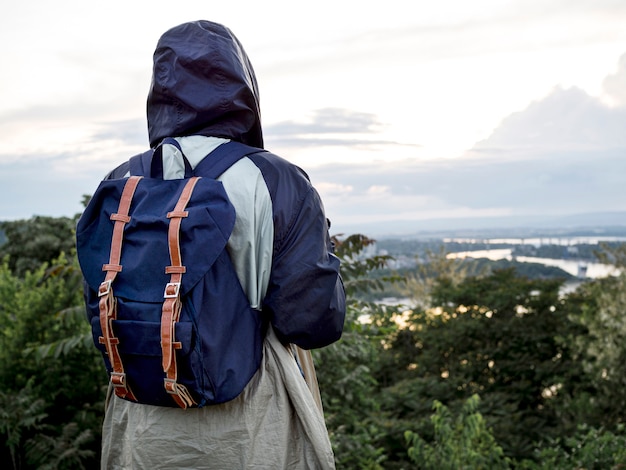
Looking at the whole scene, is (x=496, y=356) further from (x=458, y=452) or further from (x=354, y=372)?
(x=354, y=372)

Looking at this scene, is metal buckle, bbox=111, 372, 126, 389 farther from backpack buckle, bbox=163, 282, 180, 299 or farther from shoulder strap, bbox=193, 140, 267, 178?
shoulder strap, bbox=193, 140, 267, 178

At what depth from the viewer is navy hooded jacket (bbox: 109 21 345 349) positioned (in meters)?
1.82

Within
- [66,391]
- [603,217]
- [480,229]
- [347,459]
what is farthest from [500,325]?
[480,229]

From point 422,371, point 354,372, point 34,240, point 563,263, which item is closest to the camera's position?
point 354,372

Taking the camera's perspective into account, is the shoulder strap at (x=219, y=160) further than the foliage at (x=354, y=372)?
No

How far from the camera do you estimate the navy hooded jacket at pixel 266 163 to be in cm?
182

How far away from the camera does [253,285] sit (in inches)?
71.8

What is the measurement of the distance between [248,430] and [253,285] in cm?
37

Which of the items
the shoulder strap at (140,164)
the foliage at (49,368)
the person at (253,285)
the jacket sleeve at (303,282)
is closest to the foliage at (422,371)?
the foliage at (49,368)

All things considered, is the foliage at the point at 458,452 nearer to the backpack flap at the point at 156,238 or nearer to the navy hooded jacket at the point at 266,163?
the navy hooded jacket at the point at 266,163

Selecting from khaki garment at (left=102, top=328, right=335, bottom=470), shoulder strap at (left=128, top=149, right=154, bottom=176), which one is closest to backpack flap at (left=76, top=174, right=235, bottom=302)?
shoulder strap at (left=128, top=149, right=154, bottom=176)

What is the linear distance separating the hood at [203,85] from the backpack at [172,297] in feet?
0.55

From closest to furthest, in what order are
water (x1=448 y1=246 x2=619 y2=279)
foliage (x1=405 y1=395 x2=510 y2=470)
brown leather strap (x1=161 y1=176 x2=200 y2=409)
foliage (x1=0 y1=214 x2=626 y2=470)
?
1. brown leather strap (x1=161 y1=176 x2=200 y2=409)
2. foliage (x1=0 y1=214 x2=626 y2=470)
3. foliage (x1=405 y1=395 x2=510 y2=470)
4. water (x1=448 y1=246 x2=619 y2=279)

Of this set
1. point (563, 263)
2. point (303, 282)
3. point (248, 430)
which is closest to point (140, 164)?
point (303, 282)
